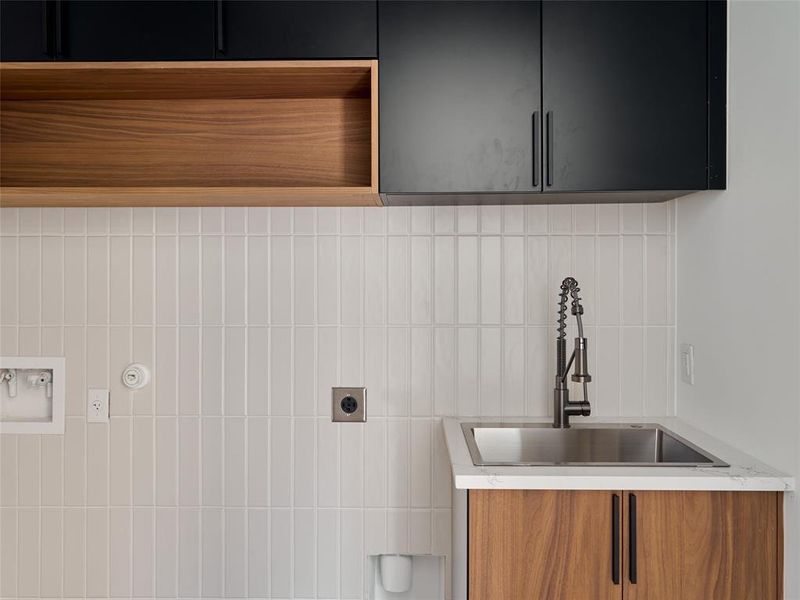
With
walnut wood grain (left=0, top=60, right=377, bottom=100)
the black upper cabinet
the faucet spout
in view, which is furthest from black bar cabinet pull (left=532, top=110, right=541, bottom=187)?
walnut wood grain (left=0, top=60, right=377, bottom=100)

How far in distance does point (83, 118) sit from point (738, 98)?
5.93 feet

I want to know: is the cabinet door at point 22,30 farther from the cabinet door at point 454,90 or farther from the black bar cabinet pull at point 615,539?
the black bar cabinet pull at point 615,539

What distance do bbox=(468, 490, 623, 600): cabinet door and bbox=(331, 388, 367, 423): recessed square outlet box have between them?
666 mm

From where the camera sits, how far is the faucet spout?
185cm

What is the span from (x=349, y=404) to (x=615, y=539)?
2.89 feet

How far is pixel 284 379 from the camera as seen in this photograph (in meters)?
2.04

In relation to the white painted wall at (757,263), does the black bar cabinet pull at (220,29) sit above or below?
above

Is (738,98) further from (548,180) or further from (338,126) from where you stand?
(338,126)

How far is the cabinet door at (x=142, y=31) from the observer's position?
1696 millimetres

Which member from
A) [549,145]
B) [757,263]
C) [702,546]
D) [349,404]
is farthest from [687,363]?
[349,404]

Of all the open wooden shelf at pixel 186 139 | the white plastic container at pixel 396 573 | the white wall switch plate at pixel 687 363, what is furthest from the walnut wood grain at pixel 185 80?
the white plastic container at pixel 396 573

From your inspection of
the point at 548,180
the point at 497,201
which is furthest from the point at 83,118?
the point at 548,180

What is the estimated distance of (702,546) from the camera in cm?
141

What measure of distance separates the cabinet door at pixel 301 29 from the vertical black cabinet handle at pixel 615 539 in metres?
1.20
